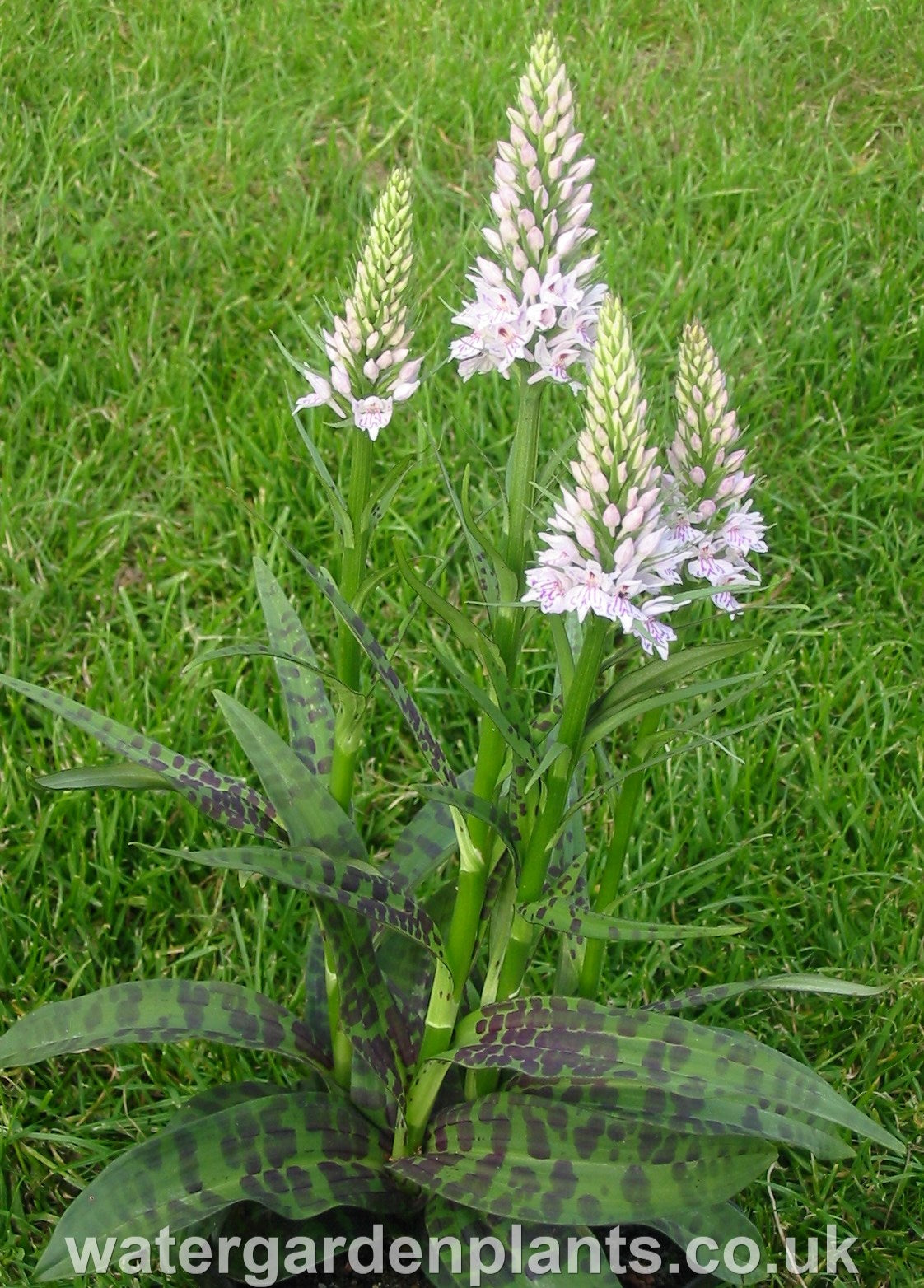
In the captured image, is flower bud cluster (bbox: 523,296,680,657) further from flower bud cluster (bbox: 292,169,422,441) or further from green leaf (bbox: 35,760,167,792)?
green leaf (bbox: 35,760,167,792)

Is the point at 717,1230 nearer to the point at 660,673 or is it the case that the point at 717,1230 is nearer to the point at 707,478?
the point at 660,673

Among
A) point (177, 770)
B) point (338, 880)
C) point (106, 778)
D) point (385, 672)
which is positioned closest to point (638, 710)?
point (385, 672)

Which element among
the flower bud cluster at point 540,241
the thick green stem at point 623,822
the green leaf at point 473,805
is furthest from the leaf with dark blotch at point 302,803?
the flower bud cluster at point 540,241

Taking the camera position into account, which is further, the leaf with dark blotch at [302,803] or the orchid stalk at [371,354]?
the leaf with dark blotch at [302,803]

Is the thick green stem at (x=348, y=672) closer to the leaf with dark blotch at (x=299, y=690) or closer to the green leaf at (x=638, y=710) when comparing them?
the leaf with dark blotch at (x=299, y=690)

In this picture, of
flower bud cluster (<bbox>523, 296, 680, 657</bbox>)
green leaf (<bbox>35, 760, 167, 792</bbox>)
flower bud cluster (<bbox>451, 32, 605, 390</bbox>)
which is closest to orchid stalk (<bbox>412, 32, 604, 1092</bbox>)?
flower bud cluster (<bbox>451, 32, 605, 390</bbox>)

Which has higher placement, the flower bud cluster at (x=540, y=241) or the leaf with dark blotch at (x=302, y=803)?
the flower bud cluster at (x=540, y=241)

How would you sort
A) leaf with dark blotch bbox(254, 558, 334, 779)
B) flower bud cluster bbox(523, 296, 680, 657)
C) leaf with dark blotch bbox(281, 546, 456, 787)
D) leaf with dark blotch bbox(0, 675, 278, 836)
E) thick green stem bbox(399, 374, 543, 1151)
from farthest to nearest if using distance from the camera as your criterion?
leaf with dark blotch bbox(254, 558, 334, 779), leaf with dark blotch bbox(0, 675, 278, 836), leaf with dark blotch bbox(281, 546, 456, 787), thick green stem bbox(399, 374, 543, 1151), flower bud cluster bbox(523, 296, 680, 657)
